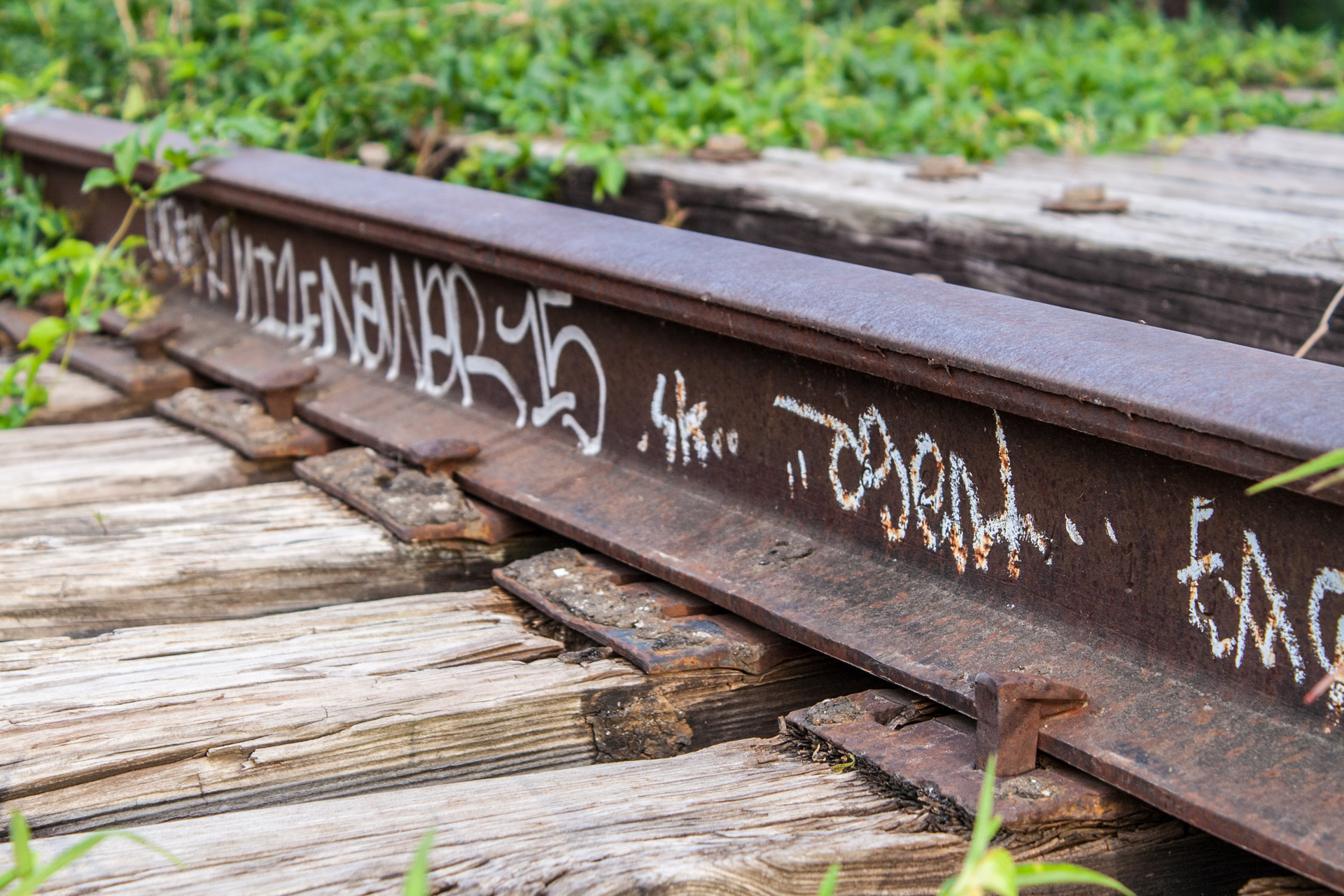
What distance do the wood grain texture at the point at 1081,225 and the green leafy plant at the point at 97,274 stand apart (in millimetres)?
1051

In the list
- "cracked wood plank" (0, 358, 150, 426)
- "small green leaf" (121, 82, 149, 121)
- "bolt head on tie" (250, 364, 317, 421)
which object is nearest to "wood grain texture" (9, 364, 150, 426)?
"cracked wood plank" (0, 358, 150, 426)

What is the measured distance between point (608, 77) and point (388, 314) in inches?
74.4

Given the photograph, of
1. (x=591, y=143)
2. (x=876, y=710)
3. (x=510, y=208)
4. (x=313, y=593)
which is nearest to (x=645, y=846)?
(x=876, y=710)

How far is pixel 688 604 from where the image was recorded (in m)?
1.77

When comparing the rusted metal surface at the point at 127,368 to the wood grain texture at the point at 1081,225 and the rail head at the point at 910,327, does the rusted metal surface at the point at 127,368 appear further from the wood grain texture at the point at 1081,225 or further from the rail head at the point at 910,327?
the wood grain texture at the point at 1081,225

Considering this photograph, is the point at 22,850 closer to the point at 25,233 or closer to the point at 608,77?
the point at 25,233

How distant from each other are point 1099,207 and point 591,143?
1.32 metres

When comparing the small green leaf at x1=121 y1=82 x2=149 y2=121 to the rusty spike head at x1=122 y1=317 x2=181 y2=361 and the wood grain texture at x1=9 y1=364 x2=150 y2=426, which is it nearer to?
the rusty spike head at x1=122 y1=317 x2=181 y2=361

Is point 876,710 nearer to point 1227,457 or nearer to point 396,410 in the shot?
point 1227,457

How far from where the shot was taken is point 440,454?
2201mm

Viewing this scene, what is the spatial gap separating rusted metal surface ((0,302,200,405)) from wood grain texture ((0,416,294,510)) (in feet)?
0.93

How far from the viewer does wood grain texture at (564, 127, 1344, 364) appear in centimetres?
227

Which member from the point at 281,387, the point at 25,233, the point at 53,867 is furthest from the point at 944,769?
the point at 25,233

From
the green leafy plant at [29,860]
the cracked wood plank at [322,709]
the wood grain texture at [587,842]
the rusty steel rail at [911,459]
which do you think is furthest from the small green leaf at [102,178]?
the green leafy plant at [29,860]
